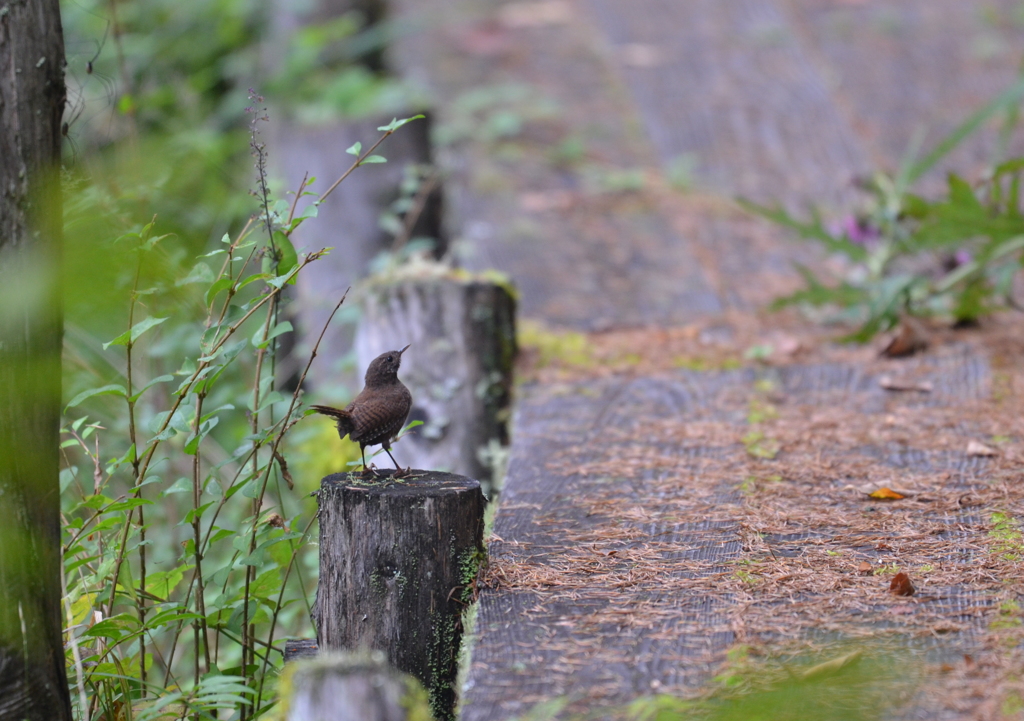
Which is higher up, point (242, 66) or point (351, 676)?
point (242, 66)

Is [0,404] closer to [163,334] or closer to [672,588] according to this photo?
[672,588]

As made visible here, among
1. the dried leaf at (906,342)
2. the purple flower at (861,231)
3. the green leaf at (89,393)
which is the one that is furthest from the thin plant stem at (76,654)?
the purple flower at (861,231)

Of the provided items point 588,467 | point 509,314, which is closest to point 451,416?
point 509,314

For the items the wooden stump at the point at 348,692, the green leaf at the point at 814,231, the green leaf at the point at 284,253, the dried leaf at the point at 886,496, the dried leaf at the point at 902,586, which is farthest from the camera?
the green leaf at the point at 814,231

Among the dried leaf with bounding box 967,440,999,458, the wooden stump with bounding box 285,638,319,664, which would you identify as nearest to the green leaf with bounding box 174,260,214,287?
the wooden stump with bounding box 285,638,319,664

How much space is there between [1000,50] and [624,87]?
Result: 2.92 meters

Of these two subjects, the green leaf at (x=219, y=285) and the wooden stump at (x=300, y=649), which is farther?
the wooden stump at (x=300, y=649)

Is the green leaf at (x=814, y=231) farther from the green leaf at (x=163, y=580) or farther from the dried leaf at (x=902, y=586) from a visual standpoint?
the green leaf at (x=163, y=580)

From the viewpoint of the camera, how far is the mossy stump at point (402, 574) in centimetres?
206

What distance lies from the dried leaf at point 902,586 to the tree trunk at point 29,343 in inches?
69.5

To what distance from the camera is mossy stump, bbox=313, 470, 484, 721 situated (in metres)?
2.06

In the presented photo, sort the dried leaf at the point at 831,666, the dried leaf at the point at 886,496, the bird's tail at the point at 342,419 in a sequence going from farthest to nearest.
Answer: the dried leaf at the point at 886,496, the bird's tail at the point at 342,419, the dried leaf at the point at 831,666

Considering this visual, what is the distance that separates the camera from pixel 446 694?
212 cm

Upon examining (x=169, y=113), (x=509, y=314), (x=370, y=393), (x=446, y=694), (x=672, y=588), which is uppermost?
(x=169, y=113)
